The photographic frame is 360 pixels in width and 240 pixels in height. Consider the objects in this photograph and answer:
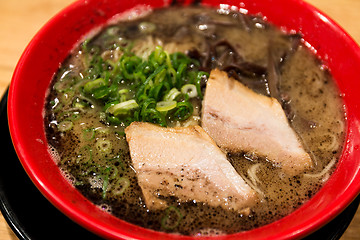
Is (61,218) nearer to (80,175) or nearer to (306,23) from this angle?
(80,175)

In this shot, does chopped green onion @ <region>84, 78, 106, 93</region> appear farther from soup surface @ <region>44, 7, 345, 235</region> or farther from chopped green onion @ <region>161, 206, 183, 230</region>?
chopped green onion @ <region>161, 206, 183, 230</region>

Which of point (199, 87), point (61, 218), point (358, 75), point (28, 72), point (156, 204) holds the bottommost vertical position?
point (61, 218)

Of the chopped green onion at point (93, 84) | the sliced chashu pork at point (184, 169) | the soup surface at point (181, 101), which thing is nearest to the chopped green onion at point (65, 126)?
the soup surface at point (181, 101)

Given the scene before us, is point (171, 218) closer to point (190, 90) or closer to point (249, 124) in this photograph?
point (249, 124)

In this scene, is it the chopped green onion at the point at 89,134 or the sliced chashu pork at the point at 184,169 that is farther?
the chopped green onion at the point at 89,134

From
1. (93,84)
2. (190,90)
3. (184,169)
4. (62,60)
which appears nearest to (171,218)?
(184,169)

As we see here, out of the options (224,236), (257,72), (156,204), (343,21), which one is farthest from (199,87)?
(343,21)

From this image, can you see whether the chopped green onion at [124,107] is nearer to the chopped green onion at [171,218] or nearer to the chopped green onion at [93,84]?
the chopped green onion at [93,84]
